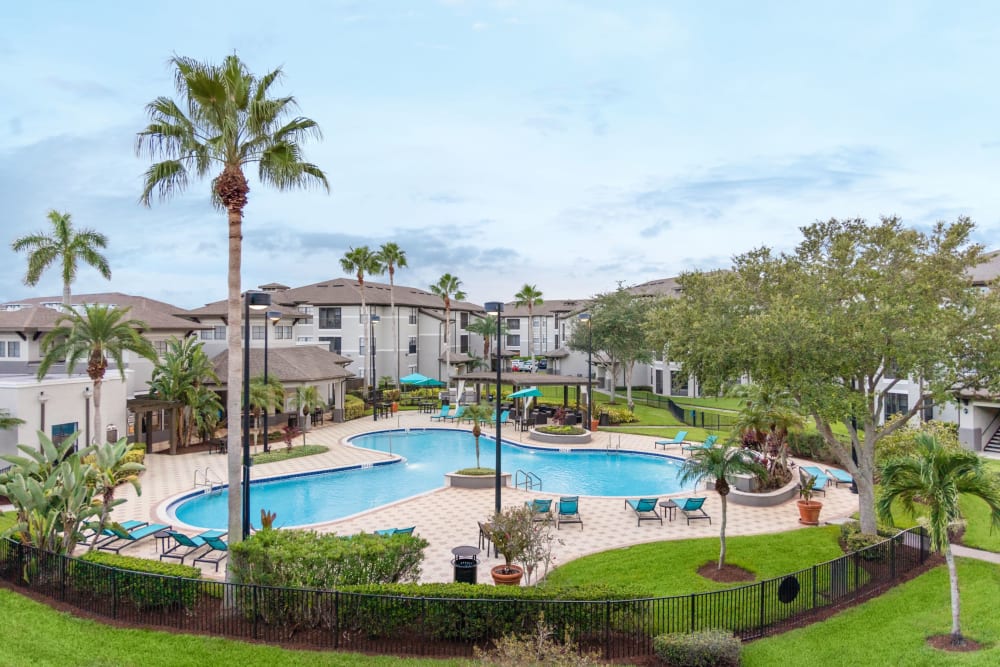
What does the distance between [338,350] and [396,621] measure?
153 feet

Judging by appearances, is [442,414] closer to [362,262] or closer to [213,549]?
[362,262]

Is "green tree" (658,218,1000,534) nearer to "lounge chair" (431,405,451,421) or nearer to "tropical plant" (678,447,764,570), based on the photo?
"tropical plant" (678,447,764,570)

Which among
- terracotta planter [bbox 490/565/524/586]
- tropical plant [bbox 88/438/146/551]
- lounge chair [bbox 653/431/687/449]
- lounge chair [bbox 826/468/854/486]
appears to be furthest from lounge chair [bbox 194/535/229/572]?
lounge chair [bbox 653/431/687/449]

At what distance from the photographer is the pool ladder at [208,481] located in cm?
2288

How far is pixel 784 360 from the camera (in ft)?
44.8

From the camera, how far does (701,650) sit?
9.38 metres

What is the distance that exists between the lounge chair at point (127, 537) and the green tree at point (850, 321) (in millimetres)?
14223

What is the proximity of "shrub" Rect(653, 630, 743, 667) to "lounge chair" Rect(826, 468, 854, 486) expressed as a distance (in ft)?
54.6

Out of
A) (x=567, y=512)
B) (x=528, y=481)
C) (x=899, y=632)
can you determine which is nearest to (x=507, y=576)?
(x=567, y=512)

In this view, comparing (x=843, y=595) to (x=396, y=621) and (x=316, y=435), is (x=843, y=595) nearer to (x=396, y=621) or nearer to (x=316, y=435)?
(x=396, y=621)

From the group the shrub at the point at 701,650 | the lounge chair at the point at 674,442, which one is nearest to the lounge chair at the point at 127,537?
the shrub at the point at 701,650

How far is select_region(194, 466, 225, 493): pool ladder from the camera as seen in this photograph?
75.0 feet

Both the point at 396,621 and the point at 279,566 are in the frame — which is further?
the point at 279,566

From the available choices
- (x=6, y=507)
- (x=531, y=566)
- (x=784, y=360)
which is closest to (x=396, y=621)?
(x=531, y=566)
